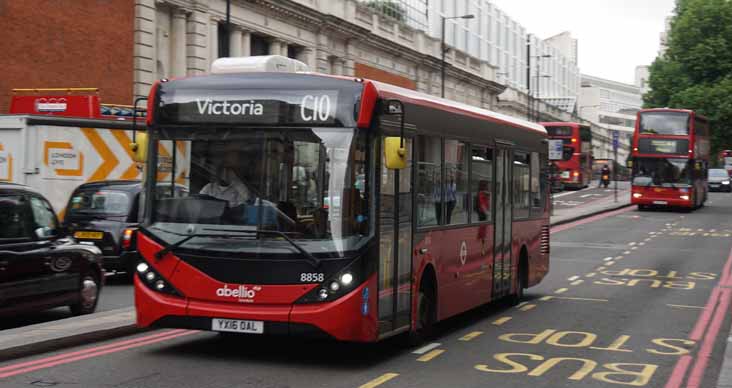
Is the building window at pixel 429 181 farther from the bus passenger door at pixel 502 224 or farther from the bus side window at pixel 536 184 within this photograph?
the bus side window at pixel 536 184

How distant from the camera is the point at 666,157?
4644 cm

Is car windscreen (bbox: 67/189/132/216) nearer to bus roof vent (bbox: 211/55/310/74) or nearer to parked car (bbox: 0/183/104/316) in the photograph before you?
parked car (bbox: 0/183/104/316)

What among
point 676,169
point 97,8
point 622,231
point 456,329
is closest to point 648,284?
point 456,329

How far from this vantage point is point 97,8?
32.8 m

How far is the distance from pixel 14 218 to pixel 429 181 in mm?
4586

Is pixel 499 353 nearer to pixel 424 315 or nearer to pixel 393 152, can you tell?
pixel 424 315

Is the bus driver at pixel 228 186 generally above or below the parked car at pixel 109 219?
above

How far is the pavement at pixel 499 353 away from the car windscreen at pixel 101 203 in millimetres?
5005

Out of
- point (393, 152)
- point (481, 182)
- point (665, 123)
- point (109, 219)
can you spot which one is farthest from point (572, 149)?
point (393, 152)

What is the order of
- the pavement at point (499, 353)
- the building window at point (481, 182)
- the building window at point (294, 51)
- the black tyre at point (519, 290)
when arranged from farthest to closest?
A: the building window at point (294, 51), the black tyre at point (519, 290), the building window at point (481, 182), the pavement at point (499, 353)

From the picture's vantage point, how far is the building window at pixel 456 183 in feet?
38.9

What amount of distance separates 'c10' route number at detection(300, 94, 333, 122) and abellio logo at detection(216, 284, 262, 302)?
5.19ft

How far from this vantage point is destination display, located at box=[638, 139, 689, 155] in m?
46.1

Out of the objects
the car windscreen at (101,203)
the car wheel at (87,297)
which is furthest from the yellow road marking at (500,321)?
the car windscreen at (101,203)
